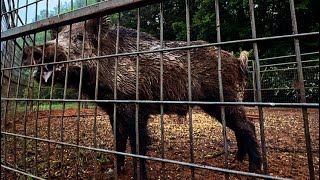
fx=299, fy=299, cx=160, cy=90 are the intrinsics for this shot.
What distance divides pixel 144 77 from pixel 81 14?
4.97 ft

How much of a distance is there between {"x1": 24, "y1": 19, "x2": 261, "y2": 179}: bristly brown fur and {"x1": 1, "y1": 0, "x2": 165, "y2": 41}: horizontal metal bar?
0.24 metres

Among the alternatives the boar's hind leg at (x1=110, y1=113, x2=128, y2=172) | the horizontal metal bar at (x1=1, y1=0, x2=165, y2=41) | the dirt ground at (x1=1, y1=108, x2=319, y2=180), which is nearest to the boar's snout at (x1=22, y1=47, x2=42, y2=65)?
the horizontal metal bar at (x1=1, y1=0, x2=165, y2=41)

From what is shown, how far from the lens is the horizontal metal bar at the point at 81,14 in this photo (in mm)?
1758

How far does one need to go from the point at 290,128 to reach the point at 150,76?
3.06 m

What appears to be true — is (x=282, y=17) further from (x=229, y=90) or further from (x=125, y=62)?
(x=125, y=62)

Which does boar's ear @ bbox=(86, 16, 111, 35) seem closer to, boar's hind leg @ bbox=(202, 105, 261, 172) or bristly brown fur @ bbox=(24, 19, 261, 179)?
bristly brown fur @ bbox=(24, 19, 261, 179)

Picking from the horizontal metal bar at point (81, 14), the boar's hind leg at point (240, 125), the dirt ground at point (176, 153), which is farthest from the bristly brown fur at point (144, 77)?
the dirt ground at point (176, 153)

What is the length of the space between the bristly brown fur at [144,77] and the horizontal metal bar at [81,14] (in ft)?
0.78

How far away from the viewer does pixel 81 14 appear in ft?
6.77

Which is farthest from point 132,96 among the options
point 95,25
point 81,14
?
point 81,14

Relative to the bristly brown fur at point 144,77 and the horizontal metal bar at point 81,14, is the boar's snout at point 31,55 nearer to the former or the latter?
the bristly brown fur at point 144,77

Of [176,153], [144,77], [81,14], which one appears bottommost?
[176,153]

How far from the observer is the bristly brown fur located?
317 centimetres

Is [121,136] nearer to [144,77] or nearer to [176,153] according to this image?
[144,77]
